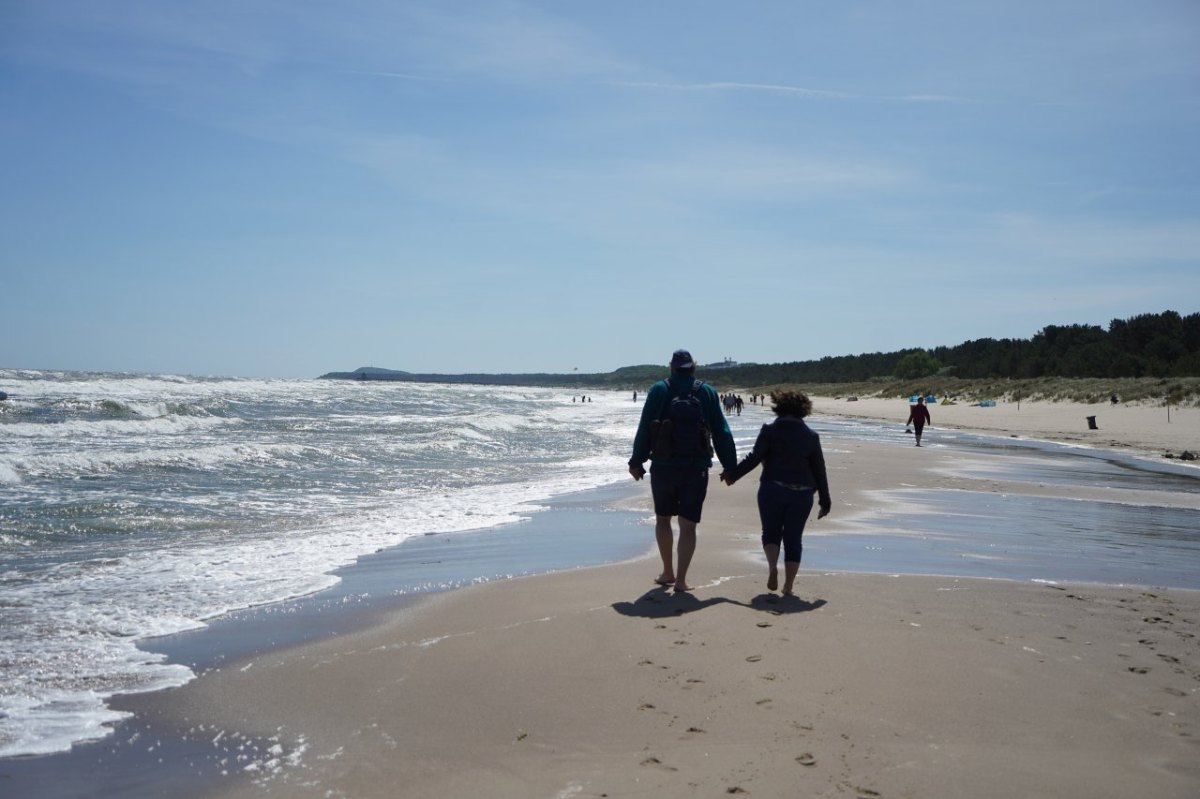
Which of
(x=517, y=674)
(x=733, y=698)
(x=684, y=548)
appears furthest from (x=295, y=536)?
(x=733, y=698)

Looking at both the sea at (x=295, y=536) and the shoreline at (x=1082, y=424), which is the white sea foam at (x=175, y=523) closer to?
the sea at (x=295, y=536)

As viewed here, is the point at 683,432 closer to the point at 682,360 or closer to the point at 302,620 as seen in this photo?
the point at 682,360

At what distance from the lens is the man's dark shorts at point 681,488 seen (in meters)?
6.62

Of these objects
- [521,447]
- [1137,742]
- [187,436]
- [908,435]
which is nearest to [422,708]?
[1137,742]

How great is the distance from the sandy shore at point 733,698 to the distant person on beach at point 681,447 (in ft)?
1.48

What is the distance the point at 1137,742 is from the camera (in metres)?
3.82

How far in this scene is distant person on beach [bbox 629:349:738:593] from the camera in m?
6.59

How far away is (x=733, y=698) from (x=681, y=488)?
245cm

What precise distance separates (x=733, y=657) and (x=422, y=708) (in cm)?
160

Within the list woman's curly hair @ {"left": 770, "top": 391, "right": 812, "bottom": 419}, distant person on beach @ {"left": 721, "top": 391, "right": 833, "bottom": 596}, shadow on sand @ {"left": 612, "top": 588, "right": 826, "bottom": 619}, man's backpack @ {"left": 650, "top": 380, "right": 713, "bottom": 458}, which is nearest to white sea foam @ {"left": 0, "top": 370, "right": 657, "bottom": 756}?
shadow on sand @ {"left": 612, "top": 588, "right": 826, "bottom": 619}

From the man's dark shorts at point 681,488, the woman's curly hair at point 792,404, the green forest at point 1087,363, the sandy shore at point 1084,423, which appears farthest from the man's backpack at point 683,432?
the green forest at point 1087,363

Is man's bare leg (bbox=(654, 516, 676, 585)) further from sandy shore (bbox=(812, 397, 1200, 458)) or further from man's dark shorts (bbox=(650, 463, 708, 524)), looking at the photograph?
sandy shore (bbox=(812, 397, 1200, 458))

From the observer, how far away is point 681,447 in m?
6.61

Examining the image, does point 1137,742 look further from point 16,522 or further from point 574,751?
point 16,522
